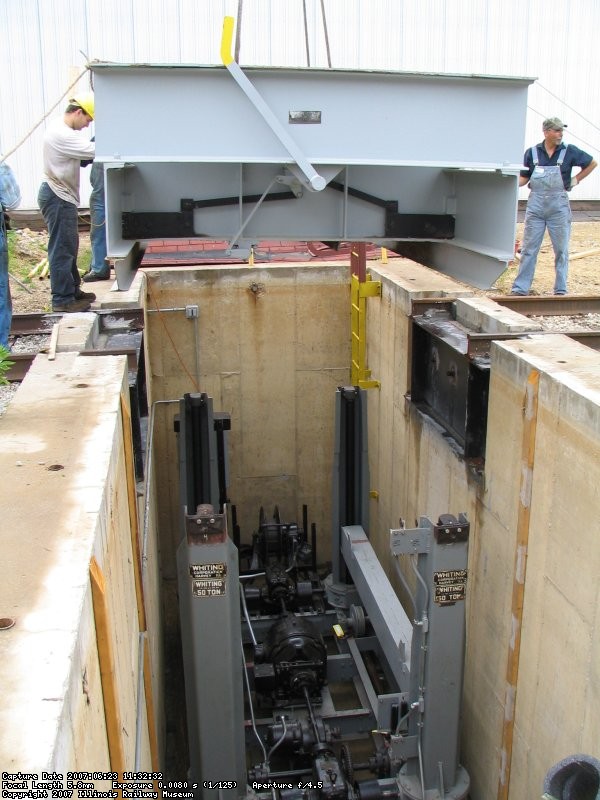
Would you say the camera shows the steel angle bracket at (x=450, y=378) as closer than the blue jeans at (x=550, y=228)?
Yes

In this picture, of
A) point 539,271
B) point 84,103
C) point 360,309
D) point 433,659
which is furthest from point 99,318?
point 539,271

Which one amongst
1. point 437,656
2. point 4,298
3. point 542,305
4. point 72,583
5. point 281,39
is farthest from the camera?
point 281,39

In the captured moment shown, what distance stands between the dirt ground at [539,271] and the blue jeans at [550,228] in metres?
0.56

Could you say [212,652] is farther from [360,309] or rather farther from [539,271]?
[539,271]

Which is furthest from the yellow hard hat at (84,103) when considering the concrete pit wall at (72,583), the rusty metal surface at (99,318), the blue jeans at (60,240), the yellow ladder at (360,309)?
the concrete pit wall at (72,583)

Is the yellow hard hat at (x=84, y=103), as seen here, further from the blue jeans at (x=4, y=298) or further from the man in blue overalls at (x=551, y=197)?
the man in blue overalls at (x=551, y=197)

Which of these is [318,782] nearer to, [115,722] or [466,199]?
[115,722]

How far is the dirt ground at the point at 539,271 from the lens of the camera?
32.0 ft

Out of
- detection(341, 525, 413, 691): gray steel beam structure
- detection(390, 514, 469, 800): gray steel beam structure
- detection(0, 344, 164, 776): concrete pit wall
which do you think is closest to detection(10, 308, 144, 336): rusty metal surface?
detection(0, 344, 164, 776): concrete pit wall

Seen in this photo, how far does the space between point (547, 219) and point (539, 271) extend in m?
2.16

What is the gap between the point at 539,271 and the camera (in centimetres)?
1168

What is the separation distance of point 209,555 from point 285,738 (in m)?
2.37

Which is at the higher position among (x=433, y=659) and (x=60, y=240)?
(x=60, y=240)

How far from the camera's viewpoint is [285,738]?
22.0ft
